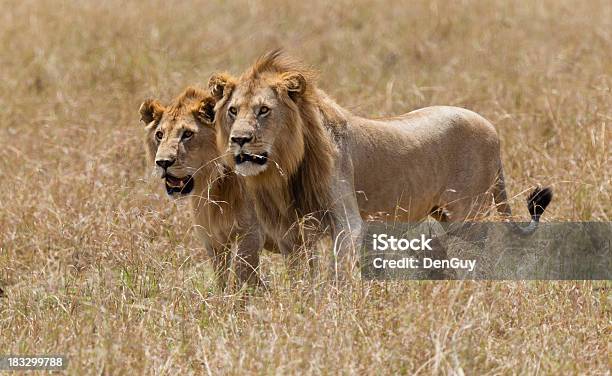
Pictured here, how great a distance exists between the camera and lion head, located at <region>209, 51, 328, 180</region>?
16.6 feet

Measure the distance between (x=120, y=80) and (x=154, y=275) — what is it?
5243mm

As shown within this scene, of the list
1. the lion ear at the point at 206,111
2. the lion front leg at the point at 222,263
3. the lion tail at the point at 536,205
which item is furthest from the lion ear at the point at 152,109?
the lion tail at the point at 536,205

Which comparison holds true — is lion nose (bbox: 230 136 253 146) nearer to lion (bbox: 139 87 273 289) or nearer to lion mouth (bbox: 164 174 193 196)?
lion (bbox: 139 87 273 289)

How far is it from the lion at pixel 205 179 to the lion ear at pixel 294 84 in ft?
1.66

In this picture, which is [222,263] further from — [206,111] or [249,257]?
[206,111]

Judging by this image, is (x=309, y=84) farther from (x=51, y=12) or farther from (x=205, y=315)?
(x=51, y=12)

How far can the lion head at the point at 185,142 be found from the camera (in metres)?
5.45

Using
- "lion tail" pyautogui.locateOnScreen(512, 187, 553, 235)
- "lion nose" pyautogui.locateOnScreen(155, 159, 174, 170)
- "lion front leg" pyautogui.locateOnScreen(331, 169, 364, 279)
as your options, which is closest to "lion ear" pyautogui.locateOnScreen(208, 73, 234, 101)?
"lion nose" pyautogui.locateOnScreen(155, 159, 174, 170)

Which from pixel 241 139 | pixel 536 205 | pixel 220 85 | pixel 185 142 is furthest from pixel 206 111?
pixel 536 205

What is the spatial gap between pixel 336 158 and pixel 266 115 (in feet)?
1.45

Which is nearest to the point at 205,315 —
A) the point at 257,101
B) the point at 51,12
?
the point at 257,101

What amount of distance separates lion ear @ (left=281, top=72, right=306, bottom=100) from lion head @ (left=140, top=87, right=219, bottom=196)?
1.63 ft

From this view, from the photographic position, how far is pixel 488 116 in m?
8.37

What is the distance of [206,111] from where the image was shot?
18.4 ft
